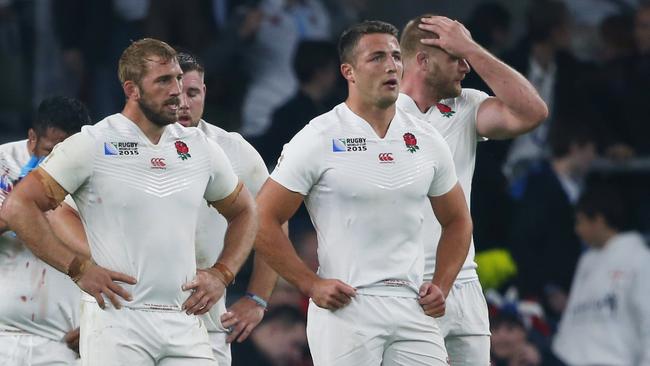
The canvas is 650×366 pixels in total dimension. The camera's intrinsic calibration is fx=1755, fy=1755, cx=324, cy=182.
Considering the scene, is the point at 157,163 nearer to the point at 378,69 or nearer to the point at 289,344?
the point at 378,69

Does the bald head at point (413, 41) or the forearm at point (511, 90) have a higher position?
the bald head at point (413, 41)

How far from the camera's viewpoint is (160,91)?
8883 mm

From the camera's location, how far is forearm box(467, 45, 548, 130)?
10.0 meters

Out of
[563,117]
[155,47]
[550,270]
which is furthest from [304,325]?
[155,47]

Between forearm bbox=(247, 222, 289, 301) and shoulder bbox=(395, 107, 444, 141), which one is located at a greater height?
shoulder bbox=(395, 107, 444, 141)

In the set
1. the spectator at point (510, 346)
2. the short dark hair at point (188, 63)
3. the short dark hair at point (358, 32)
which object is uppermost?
the short dark hair at point (358, 32)

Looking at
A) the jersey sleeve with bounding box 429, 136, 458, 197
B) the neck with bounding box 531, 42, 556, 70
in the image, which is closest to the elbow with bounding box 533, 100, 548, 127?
the jersey sleeve with bounding box 429, 136, 458, 197

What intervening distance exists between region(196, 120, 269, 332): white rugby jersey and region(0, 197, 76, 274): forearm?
1.49 meters

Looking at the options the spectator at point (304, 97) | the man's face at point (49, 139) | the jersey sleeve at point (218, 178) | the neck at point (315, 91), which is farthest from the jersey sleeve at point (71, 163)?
the neck at point (315, 91)

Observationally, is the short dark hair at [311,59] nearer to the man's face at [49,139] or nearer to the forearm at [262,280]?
the forearm at [262,280]

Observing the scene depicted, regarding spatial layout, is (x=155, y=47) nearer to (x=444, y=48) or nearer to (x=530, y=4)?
(x=444, y=48)

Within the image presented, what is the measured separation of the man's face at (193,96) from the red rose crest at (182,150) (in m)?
1.05

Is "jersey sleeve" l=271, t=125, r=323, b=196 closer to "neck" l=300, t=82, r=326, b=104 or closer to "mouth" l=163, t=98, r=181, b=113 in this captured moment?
"mouth" l=163, t=98, r=181, b=113

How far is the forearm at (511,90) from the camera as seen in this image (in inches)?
396
